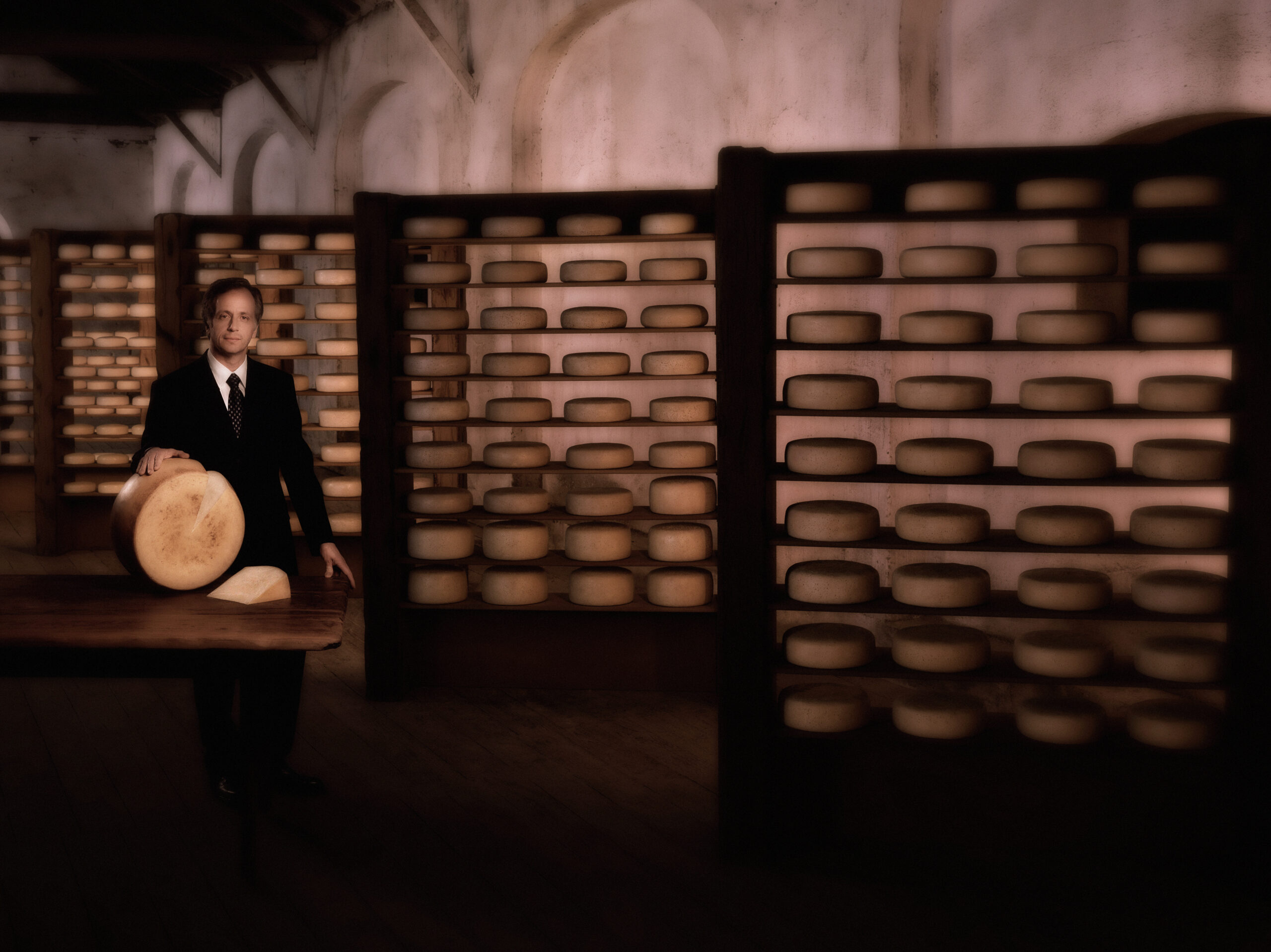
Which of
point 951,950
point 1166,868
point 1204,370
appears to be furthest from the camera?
point 1204,370

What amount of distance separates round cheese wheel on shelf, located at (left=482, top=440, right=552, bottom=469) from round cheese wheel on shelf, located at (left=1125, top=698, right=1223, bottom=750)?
7.43 feet

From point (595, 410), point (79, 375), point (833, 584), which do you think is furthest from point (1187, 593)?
point (79, 375)

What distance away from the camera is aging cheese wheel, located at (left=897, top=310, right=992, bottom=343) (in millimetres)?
2789

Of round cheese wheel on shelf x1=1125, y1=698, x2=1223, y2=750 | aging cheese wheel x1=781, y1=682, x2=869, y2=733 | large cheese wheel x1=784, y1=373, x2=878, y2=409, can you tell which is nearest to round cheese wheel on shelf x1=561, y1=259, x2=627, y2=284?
large cheese wheel x1=784, y1=373, x2=878, y2=409

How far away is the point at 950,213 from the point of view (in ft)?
8.72

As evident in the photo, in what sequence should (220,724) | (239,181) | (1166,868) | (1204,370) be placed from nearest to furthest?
(1166,868) < (220,724) < (1204,370) < (239,181)

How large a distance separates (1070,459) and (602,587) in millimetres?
1877

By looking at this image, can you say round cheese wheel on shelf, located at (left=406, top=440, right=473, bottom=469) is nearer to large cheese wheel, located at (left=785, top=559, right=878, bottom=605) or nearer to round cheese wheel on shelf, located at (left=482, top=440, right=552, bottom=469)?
round cheese wheel on shelf, located at (left=482, top=440, right=552, bottom=469)

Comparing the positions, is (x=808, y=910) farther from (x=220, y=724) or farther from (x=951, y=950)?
(x=220, y=724)

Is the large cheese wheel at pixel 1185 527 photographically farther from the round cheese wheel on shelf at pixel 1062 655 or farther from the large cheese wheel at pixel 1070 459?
the round cheese wheel on shelf at pixel 1062 655

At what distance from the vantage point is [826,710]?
2744 mm

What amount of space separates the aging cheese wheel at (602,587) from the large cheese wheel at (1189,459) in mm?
1976

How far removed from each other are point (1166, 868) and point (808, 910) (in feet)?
3.11

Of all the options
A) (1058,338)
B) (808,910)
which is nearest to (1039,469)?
(1058,338)
